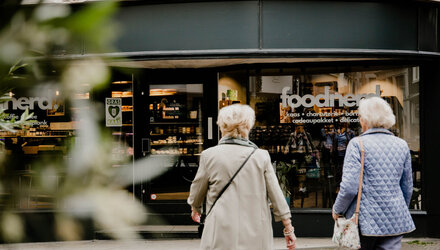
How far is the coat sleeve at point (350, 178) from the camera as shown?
408 centimetres

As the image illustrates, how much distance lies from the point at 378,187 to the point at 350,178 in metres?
0.23

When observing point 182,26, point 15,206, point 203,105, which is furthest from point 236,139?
point 203,105

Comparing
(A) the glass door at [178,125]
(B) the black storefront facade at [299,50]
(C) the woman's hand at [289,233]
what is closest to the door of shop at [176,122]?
(A) the glass door at [178,125]

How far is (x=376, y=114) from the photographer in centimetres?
420

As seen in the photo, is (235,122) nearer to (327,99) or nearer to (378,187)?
(378,187)

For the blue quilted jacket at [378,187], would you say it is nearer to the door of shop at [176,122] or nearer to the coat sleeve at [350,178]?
the coat sleeve at [350,178]

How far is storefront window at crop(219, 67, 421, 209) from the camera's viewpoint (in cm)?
803

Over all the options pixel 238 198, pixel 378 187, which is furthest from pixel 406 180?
pixel 238 198

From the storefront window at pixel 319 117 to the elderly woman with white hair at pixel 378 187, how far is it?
3841 millimetres

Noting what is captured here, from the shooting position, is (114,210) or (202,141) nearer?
(114,210)

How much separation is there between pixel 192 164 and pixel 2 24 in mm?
8052

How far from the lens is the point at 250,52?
24.5 ft

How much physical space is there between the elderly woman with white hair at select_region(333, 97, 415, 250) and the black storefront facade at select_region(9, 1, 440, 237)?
351 centimetres

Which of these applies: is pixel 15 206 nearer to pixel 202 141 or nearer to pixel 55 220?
pixel 55 220
